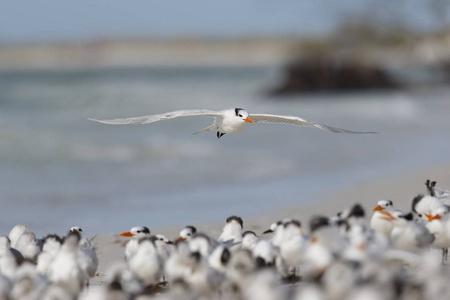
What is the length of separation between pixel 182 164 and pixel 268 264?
25.7 ft

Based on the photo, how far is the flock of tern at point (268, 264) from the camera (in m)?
4.35

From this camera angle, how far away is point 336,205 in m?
9.26

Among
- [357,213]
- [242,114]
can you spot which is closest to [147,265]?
[357,213]

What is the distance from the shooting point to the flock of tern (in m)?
4.35

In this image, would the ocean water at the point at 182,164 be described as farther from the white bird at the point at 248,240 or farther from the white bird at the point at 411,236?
the white bird at the point at 411,236

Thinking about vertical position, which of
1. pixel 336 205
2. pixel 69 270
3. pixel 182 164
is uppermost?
pixel 182 164

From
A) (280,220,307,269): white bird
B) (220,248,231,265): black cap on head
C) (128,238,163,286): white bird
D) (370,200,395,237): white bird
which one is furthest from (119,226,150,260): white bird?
(370,200,395,237): white bird

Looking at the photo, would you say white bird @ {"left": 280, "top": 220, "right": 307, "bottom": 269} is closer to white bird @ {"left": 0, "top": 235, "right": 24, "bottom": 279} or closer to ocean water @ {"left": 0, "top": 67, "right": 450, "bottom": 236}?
white bird @ {"left": 0, "top": 235, "right": 24, "bottom": 279}

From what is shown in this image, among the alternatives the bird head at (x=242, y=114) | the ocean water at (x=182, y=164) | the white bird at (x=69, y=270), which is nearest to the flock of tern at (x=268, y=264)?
the white bird at (x=69, y=270)

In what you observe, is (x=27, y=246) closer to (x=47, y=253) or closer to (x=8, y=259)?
(x=47, y=253)

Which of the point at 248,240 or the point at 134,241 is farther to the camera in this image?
the point at 134,241

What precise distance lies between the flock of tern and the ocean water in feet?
8.47

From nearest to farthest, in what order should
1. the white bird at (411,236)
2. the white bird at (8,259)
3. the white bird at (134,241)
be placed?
the white bird at (8,259) < the white bird at (411,236) < the white bird at (134,241)

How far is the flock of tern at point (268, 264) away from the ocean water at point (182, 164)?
258 cm
